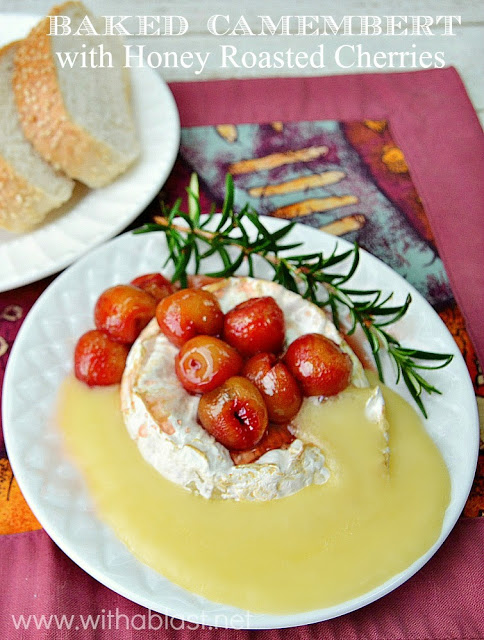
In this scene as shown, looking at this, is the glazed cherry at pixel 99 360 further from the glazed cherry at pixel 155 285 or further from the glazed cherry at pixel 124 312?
the glazed cherry at pixel 155 285

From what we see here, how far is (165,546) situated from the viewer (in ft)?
3.61

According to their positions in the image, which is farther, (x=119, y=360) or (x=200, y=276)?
(x=200, y=276)

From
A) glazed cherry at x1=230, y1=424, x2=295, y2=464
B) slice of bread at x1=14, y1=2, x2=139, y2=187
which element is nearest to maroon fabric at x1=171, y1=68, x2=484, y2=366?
slice of bread at x1=14, y1=2, x2=139, y2=187

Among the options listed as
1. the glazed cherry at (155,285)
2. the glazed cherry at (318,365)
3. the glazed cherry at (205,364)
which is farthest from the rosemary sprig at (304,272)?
the glazed cherry at (205,364)

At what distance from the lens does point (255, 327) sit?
1222 millimetres

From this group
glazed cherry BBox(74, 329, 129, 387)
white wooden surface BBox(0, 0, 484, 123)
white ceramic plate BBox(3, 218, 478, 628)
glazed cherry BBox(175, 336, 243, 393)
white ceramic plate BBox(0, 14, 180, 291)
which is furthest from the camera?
white wooden surface BBox(0, 0, 484, 123)

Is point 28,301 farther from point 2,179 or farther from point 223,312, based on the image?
point 223,312

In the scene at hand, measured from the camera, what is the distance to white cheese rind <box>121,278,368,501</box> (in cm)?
113

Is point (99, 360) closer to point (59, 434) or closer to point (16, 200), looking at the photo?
point (59, 434)

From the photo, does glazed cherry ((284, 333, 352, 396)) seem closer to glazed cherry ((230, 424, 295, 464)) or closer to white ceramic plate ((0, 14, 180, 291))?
glazed cherry ((230, 424, 295, 464))

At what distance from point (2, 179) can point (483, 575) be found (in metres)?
1.43

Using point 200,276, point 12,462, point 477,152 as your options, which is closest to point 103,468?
point 12,462

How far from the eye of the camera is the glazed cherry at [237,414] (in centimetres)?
112

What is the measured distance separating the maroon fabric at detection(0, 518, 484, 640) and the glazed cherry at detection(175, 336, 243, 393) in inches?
16.9
